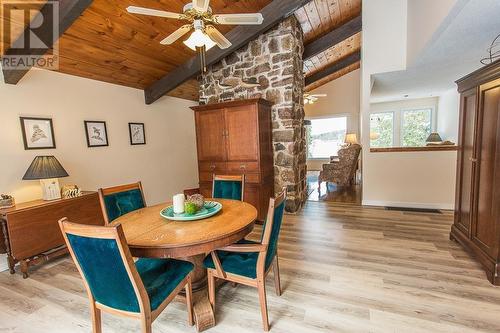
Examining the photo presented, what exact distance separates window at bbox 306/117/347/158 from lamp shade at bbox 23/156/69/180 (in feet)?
24.1

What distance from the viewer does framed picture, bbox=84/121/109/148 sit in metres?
3.37

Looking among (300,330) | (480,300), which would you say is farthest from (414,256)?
(300,330)

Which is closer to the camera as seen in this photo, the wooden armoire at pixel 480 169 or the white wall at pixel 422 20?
the wooden armoire at pixel 480 169

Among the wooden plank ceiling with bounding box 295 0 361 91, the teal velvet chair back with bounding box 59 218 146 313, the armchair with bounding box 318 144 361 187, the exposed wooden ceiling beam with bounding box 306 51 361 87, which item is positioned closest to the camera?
the teal velvet chair back with bounding box 59 218 146 313

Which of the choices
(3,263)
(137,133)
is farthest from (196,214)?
(137,133)

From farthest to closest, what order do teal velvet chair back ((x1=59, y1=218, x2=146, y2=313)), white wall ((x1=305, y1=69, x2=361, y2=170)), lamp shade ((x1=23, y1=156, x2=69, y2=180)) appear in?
white wall ((x1=305, y1=69, x2=361, y2=170)) < lamp shade ((x1=23, y1=156, x2=69, y2=180)) < teal velvet chair back ((x1=59, y1=218, x2=146, y2=313))

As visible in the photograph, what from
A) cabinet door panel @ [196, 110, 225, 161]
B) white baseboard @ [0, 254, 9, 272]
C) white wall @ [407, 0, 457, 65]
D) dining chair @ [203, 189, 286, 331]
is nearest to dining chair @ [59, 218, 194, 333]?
dining chair @ [203, 189, 286, 331]

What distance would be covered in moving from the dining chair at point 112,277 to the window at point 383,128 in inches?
321

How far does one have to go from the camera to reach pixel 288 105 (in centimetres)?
385

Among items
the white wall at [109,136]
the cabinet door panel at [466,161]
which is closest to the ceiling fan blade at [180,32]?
the white wall at [109,136]

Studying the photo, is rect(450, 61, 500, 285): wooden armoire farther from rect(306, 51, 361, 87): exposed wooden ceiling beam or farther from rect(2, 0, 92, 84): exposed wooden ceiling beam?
rect(306, 51, 361, 87): exposed wooden ceiling beam

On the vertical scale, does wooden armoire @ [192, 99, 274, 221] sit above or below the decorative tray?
above

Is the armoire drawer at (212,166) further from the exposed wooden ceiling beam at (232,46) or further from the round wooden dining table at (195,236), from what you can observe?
the round wooden dining table at (195,236)

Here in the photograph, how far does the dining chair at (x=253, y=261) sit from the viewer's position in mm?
1533
